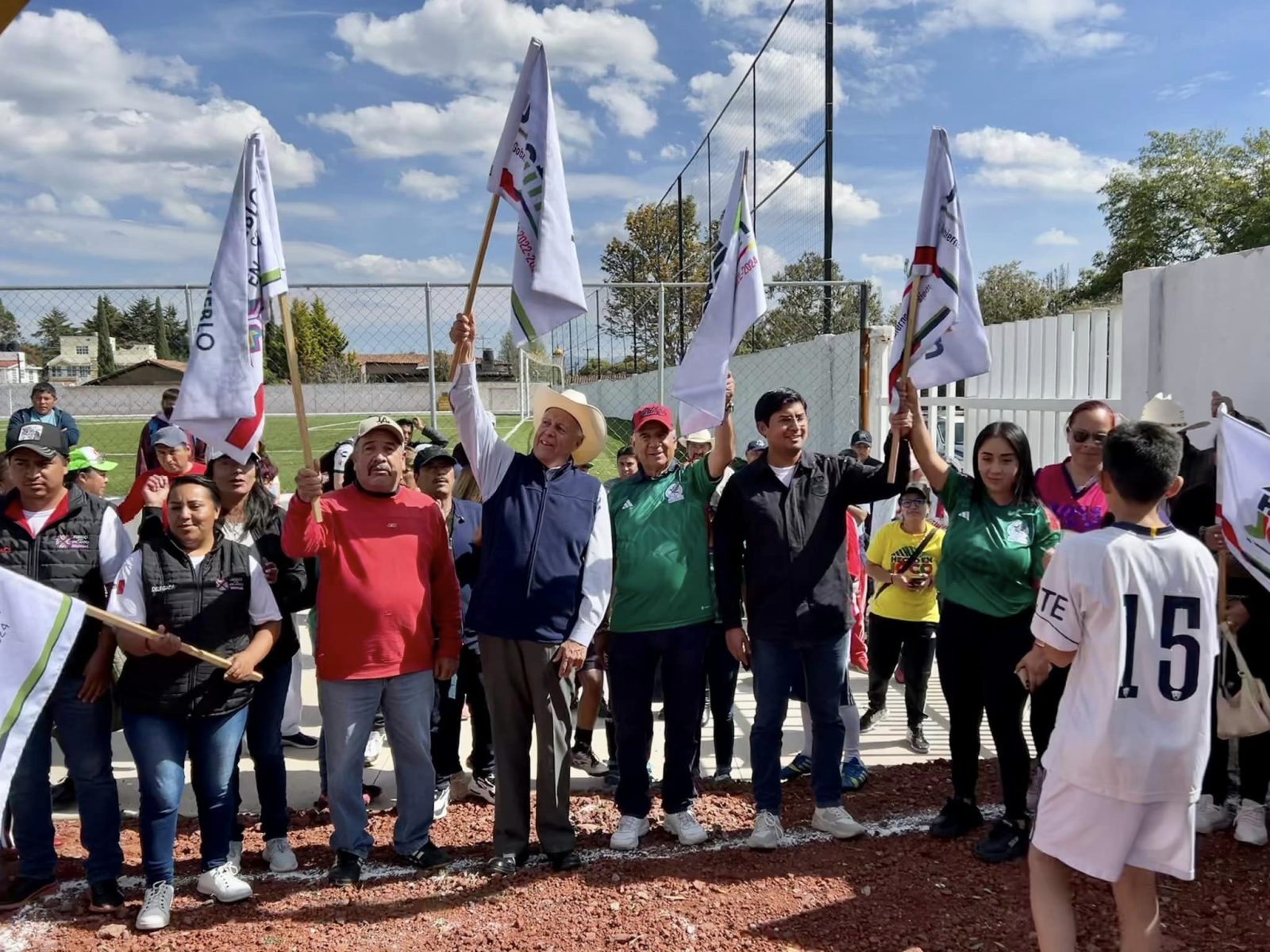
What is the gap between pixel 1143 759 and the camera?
274 cm

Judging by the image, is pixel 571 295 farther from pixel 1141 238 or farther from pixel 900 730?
pixel 1141 238

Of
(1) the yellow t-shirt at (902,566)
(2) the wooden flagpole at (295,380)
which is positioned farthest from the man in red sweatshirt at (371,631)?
(1) the yellow t-shirt at (902,566)

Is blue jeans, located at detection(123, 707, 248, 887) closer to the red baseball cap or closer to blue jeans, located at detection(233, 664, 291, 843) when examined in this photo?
blue jeans, located at detection(233, 664, 291, 843)

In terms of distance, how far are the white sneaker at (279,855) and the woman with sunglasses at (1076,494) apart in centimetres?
337

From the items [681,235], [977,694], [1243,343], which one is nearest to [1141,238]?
[681,235]

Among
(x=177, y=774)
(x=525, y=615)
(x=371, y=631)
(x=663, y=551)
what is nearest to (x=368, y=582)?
(x=371, y=631)

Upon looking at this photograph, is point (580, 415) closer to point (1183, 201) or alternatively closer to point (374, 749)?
point (374, 749)

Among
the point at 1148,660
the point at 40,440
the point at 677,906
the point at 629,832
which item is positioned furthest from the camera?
the point at 629,832

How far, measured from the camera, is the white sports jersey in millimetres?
2742

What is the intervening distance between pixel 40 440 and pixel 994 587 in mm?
4197

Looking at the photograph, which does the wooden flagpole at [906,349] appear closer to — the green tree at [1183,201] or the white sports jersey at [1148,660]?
the white sports jersey at [1148,660]

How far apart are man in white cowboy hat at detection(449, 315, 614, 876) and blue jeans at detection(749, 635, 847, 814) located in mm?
865

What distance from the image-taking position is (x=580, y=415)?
4.32m

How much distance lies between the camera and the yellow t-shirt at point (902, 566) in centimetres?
562
